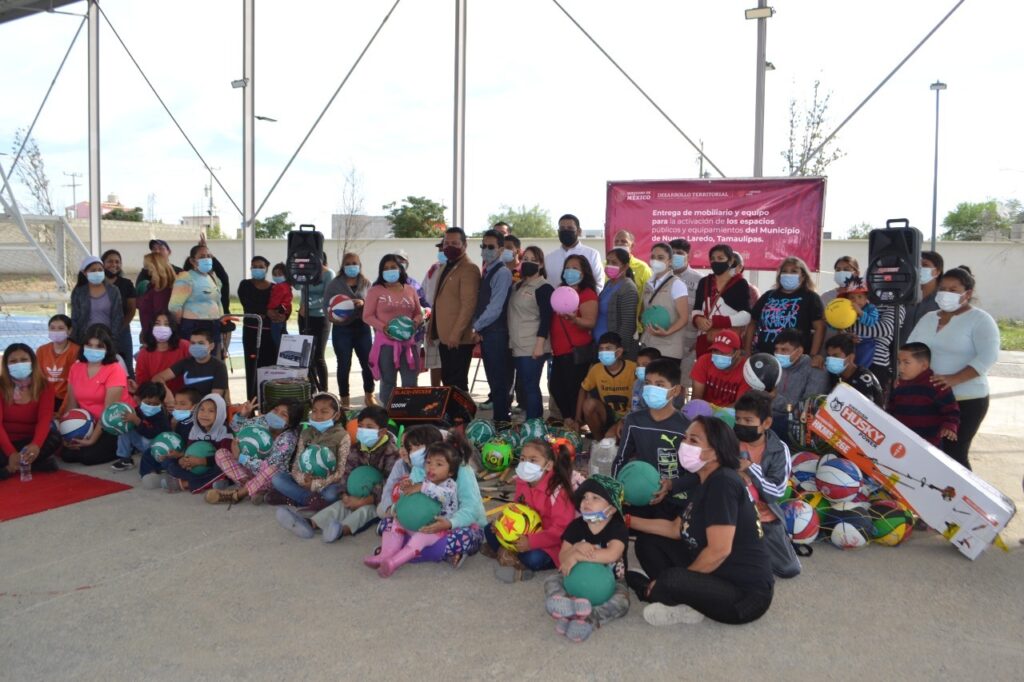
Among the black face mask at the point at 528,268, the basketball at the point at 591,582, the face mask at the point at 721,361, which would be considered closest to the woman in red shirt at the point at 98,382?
the black face mask at the point at 528,268

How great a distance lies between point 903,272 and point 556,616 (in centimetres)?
368

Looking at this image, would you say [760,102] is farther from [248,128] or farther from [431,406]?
[248,128]

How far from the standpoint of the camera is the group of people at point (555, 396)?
153 inches

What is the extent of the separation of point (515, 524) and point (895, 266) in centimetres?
341

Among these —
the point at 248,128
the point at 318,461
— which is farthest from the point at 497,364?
the point at 248,128

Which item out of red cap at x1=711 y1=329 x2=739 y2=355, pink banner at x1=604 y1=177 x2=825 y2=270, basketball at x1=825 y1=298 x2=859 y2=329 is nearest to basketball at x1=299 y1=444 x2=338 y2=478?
red cap at x1=711 y1=329 x2=739 y2=355

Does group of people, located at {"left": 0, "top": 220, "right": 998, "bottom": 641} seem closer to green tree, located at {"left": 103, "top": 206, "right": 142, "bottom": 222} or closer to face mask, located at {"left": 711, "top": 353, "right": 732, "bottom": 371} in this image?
face mask, located at {"left": 711, "top": 353, "right": 732, "bottom": 371}

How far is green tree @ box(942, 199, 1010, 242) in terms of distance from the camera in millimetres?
32562

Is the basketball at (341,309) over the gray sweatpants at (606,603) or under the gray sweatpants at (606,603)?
over

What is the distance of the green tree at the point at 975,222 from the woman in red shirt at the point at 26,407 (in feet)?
98.7

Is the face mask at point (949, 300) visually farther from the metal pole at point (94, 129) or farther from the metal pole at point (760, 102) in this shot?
the metal pole at point (94, 129)

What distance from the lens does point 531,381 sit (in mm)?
7262

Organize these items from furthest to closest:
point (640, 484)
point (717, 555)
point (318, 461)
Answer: point (318, 461)
point (640, 484)
point (717, 555)

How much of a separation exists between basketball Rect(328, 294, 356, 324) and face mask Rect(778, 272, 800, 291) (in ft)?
13.4
